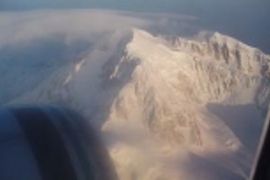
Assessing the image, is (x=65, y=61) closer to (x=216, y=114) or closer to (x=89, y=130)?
(x=216, y=114)

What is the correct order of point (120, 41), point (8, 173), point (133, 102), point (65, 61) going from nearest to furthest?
point (8, 173) < point (133, 102) < point (120, 41) < point (65, 61)

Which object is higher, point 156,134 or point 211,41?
point 211,41

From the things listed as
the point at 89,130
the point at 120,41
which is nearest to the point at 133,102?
the point at 120,41
